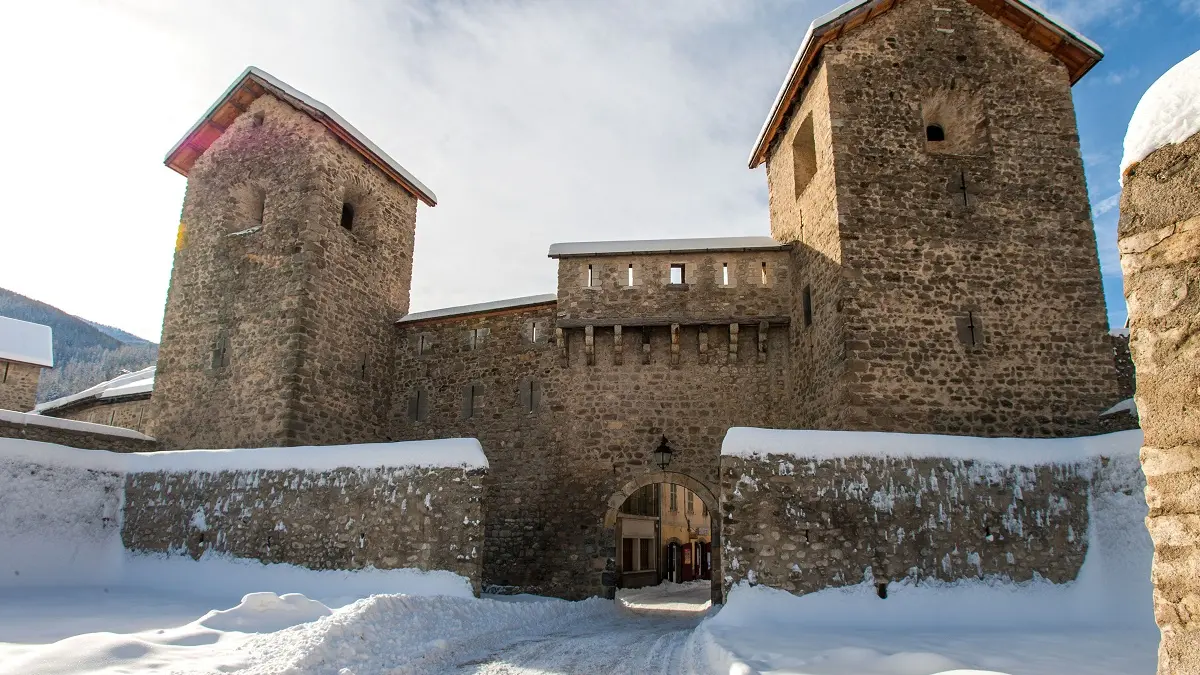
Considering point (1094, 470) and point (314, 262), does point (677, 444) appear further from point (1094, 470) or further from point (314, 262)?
point (314, 262)

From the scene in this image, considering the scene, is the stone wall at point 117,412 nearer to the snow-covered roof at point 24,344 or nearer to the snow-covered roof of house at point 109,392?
the snow-covered roof of house at point 109,392

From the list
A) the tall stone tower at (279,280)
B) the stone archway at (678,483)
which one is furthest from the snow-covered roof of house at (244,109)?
the stone archway at (678,483)

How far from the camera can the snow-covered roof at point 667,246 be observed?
13.5 meters

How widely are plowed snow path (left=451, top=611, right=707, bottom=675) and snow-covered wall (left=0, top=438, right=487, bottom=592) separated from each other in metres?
1.65

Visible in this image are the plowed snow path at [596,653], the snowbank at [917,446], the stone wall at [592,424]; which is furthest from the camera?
the stone wall at [592,424]

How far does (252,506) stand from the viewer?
10719 millimetres

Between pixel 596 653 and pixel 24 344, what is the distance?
2381cm

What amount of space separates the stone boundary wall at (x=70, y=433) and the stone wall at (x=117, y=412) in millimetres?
Answer: 4293

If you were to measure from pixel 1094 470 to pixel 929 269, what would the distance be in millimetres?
3849

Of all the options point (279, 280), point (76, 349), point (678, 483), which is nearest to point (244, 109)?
point (279, 280)

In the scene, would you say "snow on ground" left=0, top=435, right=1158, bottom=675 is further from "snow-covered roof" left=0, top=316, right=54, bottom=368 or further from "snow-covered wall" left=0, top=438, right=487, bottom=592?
"snow-covered roof" left=0, top=316, right=54, bottom=368

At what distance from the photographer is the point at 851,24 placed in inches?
484

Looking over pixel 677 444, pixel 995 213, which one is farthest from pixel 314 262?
pixel 995 213

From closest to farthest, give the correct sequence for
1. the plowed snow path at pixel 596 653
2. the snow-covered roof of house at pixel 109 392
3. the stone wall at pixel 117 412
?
1. the plowed snow path at pixel 596 653
2. the stone wall at pixel 117 412
3. the snow-covered roof of house at pixel 109 392
